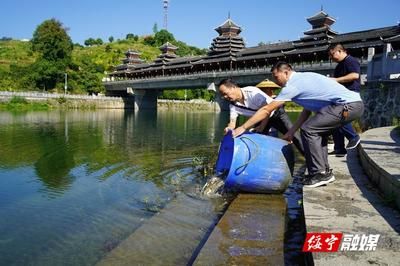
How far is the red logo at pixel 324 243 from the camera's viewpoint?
8.45 ft

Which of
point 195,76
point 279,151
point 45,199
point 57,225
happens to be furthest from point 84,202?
point 195,76

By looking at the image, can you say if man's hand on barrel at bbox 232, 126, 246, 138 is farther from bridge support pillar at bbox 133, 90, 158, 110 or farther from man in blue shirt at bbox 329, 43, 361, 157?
bridge support pillar at bbox 133, 90, 158, 110

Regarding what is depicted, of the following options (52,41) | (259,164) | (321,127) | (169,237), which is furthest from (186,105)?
(169,237)

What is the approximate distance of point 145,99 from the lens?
61.4m

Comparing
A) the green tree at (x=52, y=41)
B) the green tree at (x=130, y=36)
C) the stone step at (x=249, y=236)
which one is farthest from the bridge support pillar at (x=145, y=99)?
the green tree at (x=130, y=36)

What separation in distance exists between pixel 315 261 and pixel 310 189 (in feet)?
6.12

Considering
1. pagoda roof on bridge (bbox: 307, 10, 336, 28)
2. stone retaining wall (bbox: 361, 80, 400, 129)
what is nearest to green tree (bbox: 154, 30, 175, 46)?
pagoda roof on bridge (bbox: 307, 10, 336, 28)

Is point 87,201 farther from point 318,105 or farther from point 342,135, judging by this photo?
point 342,135

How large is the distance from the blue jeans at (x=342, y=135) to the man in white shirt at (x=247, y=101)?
2.12 ft

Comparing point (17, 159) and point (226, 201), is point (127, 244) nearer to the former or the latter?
point (226, 201)

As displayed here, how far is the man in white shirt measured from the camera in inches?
208

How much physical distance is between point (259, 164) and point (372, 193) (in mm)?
1411

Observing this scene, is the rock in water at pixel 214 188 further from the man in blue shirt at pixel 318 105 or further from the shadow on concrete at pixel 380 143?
the shadow on concrete at pixel 380 143

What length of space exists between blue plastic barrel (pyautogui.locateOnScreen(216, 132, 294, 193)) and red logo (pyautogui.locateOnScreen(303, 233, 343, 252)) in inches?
88.4
